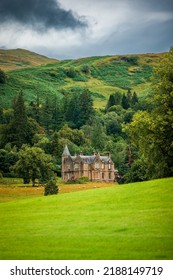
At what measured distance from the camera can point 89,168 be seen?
10162 cm

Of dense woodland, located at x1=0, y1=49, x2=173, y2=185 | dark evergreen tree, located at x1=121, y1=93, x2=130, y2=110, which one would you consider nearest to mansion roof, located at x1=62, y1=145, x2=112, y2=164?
dense woodland, located at x1=0, y1=49, x2=173, y2=185

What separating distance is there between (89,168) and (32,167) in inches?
996

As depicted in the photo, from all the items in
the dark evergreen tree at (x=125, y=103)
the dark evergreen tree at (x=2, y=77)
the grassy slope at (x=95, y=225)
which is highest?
the dark evergreen tree at (x=2, y=77)

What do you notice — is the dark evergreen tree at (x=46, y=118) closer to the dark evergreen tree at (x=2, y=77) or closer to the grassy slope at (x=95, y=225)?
the dark evergreen tree at (x=2, y=77)

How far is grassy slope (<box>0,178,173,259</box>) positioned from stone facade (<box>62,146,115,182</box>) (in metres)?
75.9

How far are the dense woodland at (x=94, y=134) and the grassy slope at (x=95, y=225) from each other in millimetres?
8353

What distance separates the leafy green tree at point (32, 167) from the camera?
77938 mm

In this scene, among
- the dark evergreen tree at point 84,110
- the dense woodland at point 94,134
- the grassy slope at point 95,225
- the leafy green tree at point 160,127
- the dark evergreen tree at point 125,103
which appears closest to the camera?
the grassy slope at point 95,225

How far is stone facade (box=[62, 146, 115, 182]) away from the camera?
10119 centimetres

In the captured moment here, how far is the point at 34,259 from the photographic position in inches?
516

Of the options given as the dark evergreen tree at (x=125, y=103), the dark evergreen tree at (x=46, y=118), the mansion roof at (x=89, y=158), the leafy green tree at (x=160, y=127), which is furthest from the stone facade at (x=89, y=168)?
the leafy green tree at (x=160, y=127)

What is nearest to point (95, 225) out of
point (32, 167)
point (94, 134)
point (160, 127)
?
point (160, 127)

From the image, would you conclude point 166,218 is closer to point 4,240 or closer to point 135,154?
point 4,240

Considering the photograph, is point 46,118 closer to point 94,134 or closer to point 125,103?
point 94,134
